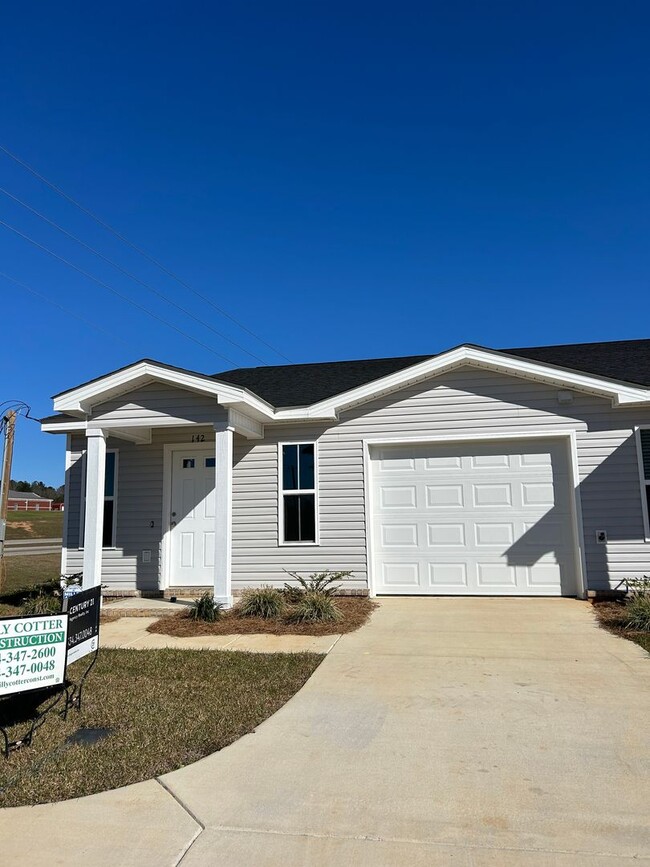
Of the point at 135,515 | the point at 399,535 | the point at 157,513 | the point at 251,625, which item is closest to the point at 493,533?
the point at 399,535

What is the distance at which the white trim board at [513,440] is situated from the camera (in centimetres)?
902

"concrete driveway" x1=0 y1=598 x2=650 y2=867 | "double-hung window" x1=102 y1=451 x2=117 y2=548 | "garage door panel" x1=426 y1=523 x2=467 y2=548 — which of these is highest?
"double-hung window" x1=102 y1=451 x2=117 y2=548

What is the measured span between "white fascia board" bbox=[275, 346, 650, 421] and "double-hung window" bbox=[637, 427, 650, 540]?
65 cm

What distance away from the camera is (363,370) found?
12680mm

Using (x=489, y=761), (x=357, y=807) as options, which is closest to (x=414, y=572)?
(x=489, y=761)

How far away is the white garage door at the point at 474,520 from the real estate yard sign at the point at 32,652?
6128 mm

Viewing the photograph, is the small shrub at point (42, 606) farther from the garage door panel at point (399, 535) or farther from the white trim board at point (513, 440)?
the garage door panel at point (399, 535)

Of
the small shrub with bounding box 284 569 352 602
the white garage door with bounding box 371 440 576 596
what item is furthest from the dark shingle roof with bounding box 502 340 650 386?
the small shrub with bounding box 284 569 352 602

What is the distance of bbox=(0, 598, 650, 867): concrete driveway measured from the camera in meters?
2.76

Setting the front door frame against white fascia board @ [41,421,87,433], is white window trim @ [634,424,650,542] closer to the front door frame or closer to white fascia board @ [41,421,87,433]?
the front door frame

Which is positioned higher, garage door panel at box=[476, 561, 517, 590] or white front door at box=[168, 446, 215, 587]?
white front door at box=[168, 446, 215, 587]

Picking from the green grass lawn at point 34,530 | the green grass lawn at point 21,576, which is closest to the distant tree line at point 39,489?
the green grass lawn at point 34,530

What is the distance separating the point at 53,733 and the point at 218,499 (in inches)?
188

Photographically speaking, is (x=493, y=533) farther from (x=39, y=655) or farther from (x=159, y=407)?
(x=39, y=655)
